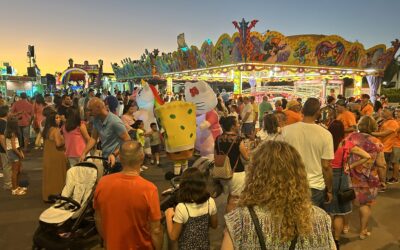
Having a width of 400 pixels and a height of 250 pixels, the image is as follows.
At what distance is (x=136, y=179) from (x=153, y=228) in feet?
1.36

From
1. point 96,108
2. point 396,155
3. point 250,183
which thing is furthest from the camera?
point 396,155

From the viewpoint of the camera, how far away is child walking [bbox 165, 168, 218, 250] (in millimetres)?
2734

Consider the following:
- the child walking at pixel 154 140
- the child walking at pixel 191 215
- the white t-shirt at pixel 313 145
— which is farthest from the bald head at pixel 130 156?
the child walking at pixel 154 140

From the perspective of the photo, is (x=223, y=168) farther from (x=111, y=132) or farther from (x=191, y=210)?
(x=111, y=132)

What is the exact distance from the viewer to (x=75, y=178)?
4086 millimetres

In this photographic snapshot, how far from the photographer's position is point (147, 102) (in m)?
7.26

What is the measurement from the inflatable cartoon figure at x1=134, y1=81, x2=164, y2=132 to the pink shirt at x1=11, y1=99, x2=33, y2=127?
4556 millimetres

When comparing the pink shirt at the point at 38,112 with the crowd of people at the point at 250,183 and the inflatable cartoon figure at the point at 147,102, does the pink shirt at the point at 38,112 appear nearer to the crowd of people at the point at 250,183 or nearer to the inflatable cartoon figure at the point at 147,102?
the crowd of people at the point at 250,183

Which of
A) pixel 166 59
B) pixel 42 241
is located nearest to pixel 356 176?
pixel 42 241

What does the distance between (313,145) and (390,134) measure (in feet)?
13.6

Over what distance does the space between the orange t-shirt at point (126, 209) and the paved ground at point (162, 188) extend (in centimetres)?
189

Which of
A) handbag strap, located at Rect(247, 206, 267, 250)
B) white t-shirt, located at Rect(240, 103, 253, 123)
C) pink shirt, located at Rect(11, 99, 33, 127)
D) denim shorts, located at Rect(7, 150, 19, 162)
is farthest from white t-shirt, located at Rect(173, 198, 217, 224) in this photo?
pink shirt, located at Rect(11, 99, 33, 127)

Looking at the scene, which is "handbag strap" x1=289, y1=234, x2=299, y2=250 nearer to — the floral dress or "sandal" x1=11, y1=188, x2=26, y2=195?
the floral dress

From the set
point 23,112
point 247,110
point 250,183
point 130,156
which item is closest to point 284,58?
point 247,110
